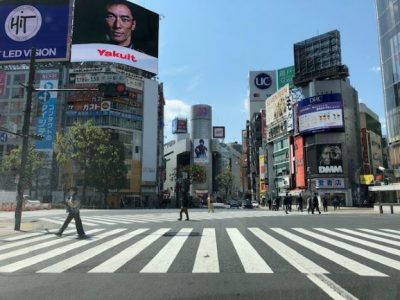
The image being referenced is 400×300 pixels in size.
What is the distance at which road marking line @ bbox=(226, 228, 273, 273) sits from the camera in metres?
7.73

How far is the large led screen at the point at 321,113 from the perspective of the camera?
6297cm

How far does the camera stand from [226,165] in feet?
478

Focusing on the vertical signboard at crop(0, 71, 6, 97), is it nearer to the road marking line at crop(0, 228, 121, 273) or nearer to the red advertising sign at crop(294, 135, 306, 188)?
the red advertising sign at crop(294, 135, 306, 188)

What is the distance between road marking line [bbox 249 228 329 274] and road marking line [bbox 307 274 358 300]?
17.5 inches

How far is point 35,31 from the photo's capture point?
4019 cm

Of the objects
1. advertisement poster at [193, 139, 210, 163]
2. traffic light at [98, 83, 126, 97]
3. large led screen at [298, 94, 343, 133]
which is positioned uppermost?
advertisement poster at [193, 139, 210, 163]

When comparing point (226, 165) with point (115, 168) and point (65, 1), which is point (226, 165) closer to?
point (115, 168)

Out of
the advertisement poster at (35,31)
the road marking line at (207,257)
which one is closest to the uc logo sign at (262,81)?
the advertisement poster at (35,31)

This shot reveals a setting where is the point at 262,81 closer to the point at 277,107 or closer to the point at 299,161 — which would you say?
the point at 277,107

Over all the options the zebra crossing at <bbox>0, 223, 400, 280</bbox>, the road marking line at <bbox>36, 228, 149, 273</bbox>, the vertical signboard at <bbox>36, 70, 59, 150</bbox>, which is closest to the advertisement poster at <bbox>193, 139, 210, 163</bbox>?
the vertical signboard at <bbox>36, 70, 59, 150</bbox>

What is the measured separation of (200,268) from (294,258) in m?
2.29

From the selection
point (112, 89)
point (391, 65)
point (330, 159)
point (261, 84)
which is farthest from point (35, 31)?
point (261, 84)

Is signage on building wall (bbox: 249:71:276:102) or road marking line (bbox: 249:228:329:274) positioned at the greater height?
signage on building wall (bbox: 249:71:276:102)

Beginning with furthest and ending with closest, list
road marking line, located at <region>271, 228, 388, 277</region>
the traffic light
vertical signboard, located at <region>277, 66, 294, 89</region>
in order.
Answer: vertical signboard, located at <region>277, 66, 294, 89</region> → the traffic light → road marking line, located at <region>271, 228, 388, 277</region>
